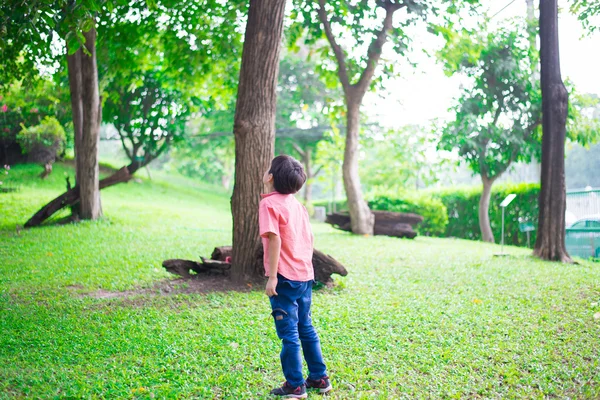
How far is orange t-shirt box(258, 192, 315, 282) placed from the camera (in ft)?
→ 11.0

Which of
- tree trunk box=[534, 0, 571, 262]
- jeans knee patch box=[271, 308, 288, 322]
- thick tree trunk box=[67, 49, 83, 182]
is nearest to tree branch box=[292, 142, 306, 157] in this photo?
thick tree trunk box=[67, 49, 83, 182]

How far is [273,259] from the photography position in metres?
3.32

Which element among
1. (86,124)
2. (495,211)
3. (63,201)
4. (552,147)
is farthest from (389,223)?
(63,201)

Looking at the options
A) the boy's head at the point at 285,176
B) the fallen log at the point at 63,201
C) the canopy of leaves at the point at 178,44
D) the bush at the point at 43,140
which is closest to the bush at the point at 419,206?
the canopy of leaves at the point at 178,44

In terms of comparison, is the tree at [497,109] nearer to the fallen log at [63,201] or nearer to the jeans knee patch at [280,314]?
the fallen log at [63,201]

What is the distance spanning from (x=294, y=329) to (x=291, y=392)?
0.42 meters

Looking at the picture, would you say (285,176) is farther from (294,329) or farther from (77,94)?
(77,94)

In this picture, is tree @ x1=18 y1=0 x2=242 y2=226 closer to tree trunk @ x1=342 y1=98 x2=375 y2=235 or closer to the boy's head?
tree trunk @ x1=342 y1=98 x2=375 y2=235

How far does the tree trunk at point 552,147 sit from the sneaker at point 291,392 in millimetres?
7780

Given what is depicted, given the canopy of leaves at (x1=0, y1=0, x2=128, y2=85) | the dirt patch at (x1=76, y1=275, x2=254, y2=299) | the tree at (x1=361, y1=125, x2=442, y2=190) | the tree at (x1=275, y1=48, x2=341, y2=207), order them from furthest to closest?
the tree at (x1=275, y1=48, x2=341, y2=207), the tree at (x1=361, y1=125, x2=442, y2=190), the dirt patch at (x1=76, y1=275, x2=254, y2=299), the canopy of leaves at (x1=0, y1=0, x2=128, y2=85)

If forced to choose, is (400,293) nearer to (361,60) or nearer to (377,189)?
(361,60)

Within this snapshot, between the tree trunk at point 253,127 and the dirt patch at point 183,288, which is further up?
the tree trunk at point 253,127

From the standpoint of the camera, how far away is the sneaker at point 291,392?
338 cm

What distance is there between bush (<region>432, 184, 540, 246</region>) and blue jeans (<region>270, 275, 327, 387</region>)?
13.4 metres
